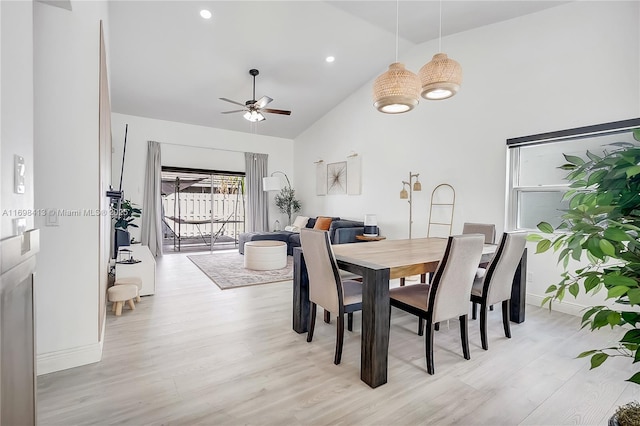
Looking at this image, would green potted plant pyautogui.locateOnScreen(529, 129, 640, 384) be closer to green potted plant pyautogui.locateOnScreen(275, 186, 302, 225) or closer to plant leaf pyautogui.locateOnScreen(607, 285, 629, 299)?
plant leaf pyautogui.locateOnScreen(607, 285, 629, 299)

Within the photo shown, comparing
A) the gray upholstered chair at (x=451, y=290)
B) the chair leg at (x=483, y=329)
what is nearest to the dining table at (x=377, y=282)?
the gray upholstered chair at (x=451, y=290)

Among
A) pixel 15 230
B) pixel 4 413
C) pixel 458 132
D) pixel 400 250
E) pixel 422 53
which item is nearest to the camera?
pixel 4 413

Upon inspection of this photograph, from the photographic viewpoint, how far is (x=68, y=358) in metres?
2.11

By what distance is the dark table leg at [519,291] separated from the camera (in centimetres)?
305

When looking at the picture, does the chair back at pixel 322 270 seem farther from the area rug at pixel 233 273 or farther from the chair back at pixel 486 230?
the chair back at pixel 486 230

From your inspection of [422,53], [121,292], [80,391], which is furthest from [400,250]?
[422,53]

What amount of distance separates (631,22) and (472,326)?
3358 millimetres

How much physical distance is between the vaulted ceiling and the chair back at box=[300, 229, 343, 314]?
3406 millimetres

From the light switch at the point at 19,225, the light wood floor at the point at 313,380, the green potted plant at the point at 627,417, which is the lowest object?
the light wood floor at the point at 313,380

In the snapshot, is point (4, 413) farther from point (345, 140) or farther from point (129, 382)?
A: point (345, 140)

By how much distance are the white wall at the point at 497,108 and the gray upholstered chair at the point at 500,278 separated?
144cm

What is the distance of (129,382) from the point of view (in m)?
1.97

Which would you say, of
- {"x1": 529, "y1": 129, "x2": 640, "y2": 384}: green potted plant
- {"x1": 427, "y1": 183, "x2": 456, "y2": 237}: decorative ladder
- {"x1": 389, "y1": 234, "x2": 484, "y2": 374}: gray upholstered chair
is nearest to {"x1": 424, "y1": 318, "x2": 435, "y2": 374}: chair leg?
{"x1": 389, "y1": 234, "x2": 484, "y2": 374}: gray upholstered chair

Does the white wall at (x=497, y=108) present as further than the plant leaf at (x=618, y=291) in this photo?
Yes
